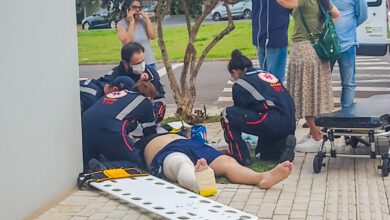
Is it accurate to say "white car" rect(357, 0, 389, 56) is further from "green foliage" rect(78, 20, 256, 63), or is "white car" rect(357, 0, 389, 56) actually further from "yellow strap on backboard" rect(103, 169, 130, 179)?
"yellow strap on backboard" rect(103, 169, 130, 179)

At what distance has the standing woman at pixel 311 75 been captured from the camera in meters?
8.24

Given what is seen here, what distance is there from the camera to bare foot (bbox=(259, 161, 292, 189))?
6379mm

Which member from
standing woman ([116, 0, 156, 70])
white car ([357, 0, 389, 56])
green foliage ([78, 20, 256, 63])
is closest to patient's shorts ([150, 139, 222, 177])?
standing woman ([116, 0, 156, 70])

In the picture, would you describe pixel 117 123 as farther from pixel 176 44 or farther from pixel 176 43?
pixel 176 43

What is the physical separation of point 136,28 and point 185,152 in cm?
260

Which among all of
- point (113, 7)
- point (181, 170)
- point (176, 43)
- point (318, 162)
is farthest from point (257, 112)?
point (176, 43)

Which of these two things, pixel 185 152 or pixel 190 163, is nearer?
pixel 190 163

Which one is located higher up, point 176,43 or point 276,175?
point 276,175

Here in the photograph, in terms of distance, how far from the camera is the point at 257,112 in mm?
7340

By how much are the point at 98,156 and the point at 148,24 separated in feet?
7.94

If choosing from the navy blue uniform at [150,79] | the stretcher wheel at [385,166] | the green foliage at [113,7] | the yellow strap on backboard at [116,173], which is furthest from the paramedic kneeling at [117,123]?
the green foliage at [113,7]

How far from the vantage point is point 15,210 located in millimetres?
5750

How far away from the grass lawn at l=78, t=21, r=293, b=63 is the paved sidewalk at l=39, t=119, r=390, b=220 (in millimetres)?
14003

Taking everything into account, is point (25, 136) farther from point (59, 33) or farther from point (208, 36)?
point (208, 36)
